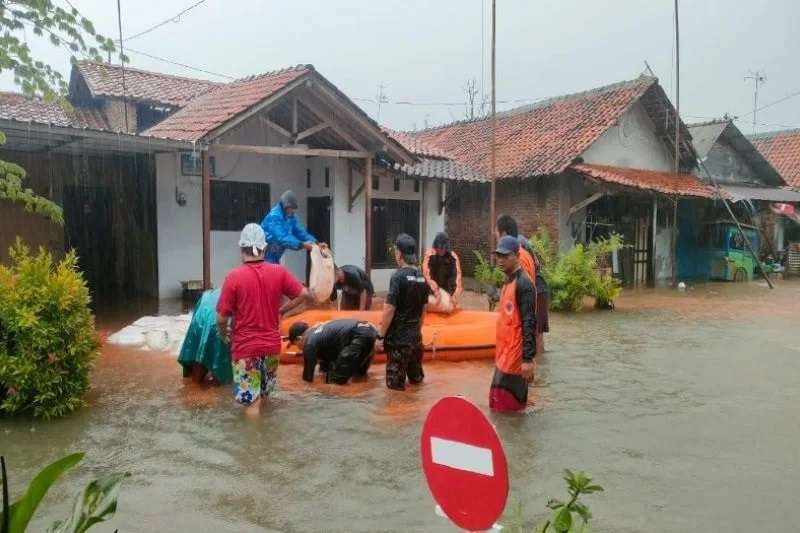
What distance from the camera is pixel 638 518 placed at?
13.6 ft

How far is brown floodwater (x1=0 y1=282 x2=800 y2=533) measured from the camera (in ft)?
13.8

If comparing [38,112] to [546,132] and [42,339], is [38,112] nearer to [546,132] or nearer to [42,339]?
[42,339]

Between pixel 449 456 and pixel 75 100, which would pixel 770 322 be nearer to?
pixel 449 456

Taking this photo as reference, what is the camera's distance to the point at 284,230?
938cm

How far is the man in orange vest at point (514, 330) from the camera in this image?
5.86m

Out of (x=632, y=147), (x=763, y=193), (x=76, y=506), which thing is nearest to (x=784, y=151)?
(x=763, y=193)

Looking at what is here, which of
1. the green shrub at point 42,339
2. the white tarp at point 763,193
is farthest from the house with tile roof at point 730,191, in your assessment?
the green shrub at point 42,339

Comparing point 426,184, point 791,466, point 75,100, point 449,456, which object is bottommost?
point 791,466

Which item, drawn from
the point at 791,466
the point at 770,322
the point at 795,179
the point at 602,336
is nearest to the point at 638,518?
the point at 791,466

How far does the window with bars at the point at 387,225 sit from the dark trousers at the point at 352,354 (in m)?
8.50

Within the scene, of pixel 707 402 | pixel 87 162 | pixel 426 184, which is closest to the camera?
pixel 707 402

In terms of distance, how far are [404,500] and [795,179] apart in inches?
1074

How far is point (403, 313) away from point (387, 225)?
9.36 meters

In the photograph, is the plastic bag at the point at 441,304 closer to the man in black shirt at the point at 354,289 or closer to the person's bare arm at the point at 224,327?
the man in black shirt at the point at 354,289
